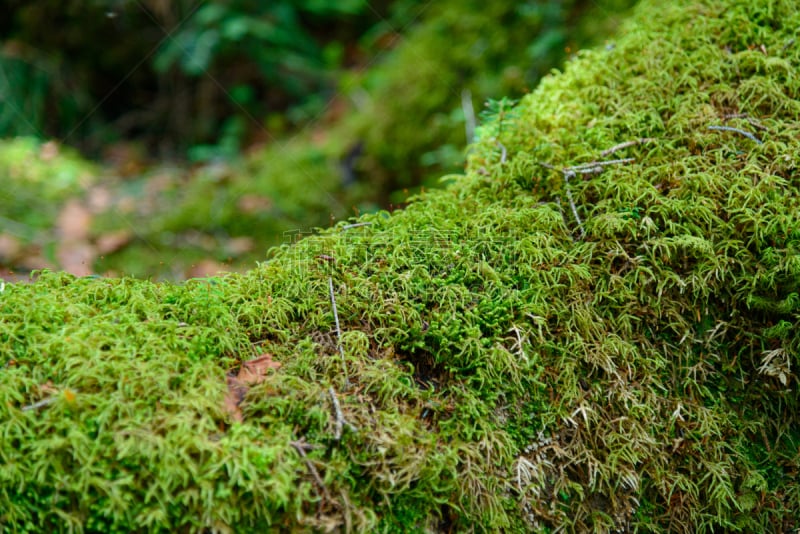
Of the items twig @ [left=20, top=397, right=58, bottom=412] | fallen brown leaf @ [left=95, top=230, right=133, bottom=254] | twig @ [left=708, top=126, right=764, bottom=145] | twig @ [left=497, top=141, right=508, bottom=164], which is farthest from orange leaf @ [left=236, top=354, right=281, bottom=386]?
fallen brown leaf @ [left=95, top=230, right=133, bottom=254]

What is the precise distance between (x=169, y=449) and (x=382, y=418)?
1.93 ft

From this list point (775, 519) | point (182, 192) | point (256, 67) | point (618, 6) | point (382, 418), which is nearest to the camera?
point (382, 418)

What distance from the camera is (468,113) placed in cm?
505

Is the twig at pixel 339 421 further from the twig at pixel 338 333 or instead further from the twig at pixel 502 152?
the twig at pixel 502 152

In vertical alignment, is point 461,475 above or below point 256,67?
below

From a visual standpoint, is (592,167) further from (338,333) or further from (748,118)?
(338,333)


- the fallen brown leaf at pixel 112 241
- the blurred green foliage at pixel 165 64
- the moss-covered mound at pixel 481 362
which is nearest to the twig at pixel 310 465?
the moss-covered mound at pixel 481 362

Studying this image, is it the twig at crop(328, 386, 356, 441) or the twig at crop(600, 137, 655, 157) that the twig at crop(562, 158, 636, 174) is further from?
the twig at crop(328, 386, 356, 441)

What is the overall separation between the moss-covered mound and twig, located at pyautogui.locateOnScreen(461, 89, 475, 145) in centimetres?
246

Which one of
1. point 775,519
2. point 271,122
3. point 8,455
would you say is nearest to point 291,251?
point 8,455

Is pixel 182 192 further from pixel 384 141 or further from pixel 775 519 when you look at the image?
pixel 775 519

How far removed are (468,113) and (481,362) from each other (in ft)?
11.9

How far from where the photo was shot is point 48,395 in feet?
5.20

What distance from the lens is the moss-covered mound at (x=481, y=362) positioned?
1.53m
